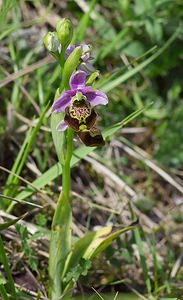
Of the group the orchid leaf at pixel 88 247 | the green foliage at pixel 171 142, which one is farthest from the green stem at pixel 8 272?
the green foliage at pixel 171 142

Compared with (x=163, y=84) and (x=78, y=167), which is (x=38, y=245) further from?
(x=163, y=84)

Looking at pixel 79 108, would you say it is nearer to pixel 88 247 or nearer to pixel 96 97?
pixel 96 97

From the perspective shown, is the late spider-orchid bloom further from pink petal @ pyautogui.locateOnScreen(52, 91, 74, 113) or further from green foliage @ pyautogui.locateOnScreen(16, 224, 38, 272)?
green foliage @ pyautogui.locateOnScreen(16, 224, 38, 272)

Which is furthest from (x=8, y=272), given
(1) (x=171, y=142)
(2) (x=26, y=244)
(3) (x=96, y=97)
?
(1) (x=171, y=142)

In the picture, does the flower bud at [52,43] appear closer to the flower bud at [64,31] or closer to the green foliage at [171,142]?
the flower bud at [64,31]

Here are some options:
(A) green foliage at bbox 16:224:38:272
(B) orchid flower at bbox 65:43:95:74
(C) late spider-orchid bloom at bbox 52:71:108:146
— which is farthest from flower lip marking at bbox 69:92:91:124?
(A) green foliage at bbox 16:224:38:272

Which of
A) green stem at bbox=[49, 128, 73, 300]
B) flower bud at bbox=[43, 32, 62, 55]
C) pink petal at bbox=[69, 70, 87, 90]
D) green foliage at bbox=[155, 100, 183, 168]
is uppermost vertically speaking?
flower bud at bbox=[43, 32, 62, 55]

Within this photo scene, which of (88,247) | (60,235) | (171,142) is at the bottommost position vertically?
(171,142)
